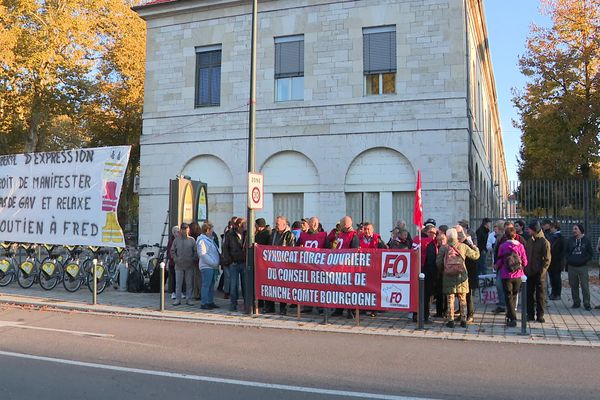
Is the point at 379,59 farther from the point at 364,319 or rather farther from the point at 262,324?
the point at 262,324

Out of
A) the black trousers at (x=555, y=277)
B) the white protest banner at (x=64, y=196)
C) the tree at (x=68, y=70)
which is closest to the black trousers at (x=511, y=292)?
the black trousers at (x=555, y=277)

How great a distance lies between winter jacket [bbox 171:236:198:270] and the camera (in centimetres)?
1167

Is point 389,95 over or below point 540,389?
over

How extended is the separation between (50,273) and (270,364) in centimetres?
900

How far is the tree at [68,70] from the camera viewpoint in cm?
2597

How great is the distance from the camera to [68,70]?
95.3ft

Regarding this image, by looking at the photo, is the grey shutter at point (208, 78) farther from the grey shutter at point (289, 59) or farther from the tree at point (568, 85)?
the tree at point (568, 85)

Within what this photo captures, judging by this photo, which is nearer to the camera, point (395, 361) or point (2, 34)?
point (395, 361)

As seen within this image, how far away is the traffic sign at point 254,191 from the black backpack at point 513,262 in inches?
181

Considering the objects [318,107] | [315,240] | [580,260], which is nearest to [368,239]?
[315,240]

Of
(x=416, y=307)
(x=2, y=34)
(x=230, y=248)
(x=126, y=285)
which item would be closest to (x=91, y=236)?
(x=126, y=285)

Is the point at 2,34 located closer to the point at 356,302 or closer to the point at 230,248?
the point at 230,248

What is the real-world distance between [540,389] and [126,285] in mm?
10470

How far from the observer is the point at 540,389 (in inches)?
227
